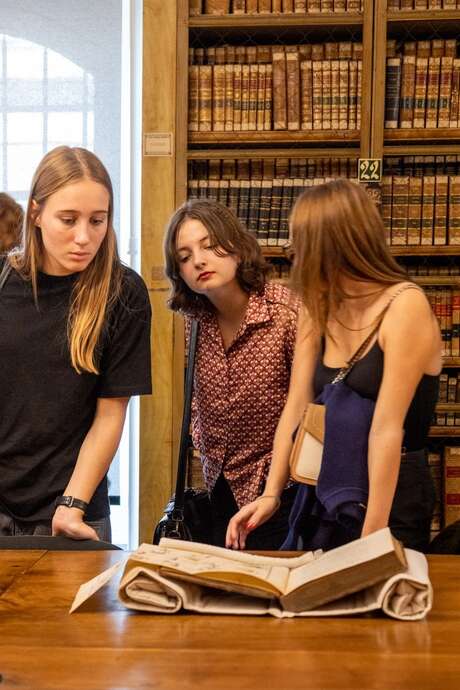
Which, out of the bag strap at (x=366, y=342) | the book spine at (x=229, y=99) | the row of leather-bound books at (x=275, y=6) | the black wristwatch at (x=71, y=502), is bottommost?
the black wristwatch at (x=71, y=502)

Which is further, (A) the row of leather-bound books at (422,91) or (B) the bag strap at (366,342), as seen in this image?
(A) the row of leather-bound books at (422,91)

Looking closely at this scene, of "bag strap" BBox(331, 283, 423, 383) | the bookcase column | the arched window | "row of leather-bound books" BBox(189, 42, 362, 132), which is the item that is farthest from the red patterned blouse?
the arched window

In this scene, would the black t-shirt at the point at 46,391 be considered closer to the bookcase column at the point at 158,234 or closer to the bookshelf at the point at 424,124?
the bookcase column at the point at 158,234

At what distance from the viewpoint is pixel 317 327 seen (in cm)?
191

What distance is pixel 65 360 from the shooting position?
1968 millimetres

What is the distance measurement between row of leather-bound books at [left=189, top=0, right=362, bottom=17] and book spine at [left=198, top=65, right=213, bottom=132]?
0.24 meters

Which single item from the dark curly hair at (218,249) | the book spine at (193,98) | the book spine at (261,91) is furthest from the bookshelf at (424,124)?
the dark curly hair at (218,249)

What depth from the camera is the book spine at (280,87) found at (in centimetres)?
361

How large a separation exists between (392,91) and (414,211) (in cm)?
49

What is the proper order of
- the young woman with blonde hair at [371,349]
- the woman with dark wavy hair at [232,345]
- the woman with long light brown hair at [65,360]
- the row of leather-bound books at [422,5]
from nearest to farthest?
the young woman with blonde hair at [371,349]
the woman with long light brown hair at [65,360]
the woman with dark wavy hair at [232,345]
the row of leather-bound books at [422,5]

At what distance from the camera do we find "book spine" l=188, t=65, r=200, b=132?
3646 millimetres

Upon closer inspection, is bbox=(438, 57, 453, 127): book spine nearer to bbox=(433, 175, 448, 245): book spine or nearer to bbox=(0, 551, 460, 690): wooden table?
bbox=(433, 175, 448, 245): book spine

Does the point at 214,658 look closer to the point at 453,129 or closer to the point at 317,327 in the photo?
the point at 317,327

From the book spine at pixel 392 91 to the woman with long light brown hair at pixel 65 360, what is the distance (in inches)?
74.3
